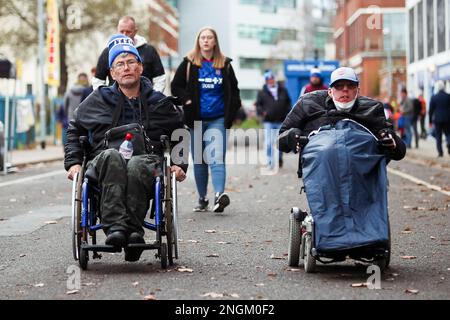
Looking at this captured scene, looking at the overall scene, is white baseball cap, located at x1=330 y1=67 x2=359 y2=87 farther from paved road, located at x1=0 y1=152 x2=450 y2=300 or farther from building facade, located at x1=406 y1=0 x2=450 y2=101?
building facade, located at x1=406 y1=0 x2=450 y2=101

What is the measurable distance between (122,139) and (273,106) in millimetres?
13932

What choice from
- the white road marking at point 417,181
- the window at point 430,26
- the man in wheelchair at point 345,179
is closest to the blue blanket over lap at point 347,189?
the man in wheelchair at point 345,179

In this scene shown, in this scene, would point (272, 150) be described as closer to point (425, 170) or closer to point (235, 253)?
point (425, 170)

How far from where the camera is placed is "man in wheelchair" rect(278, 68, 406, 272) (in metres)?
7.23

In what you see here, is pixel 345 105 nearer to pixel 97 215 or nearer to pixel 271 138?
pixel 97 215

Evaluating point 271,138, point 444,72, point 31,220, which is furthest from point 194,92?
point 444,72

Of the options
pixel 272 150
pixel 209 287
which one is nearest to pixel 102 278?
pixel 209 287

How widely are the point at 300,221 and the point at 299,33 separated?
9806cm

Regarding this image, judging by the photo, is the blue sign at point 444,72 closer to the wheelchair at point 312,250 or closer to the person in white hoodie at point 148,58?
the person in white hoodie at point 148,58

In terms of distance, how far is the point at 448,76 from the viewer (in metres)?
43.5

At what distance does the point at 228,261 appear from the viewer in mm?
8281

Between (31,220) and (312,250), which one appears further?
(31,220)

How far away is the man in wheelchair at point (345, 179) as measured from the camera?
7230 mm

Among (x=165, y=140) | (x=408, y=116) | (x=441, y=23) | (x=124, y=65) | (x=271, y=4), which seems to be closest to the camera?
(x=165, y=140)
